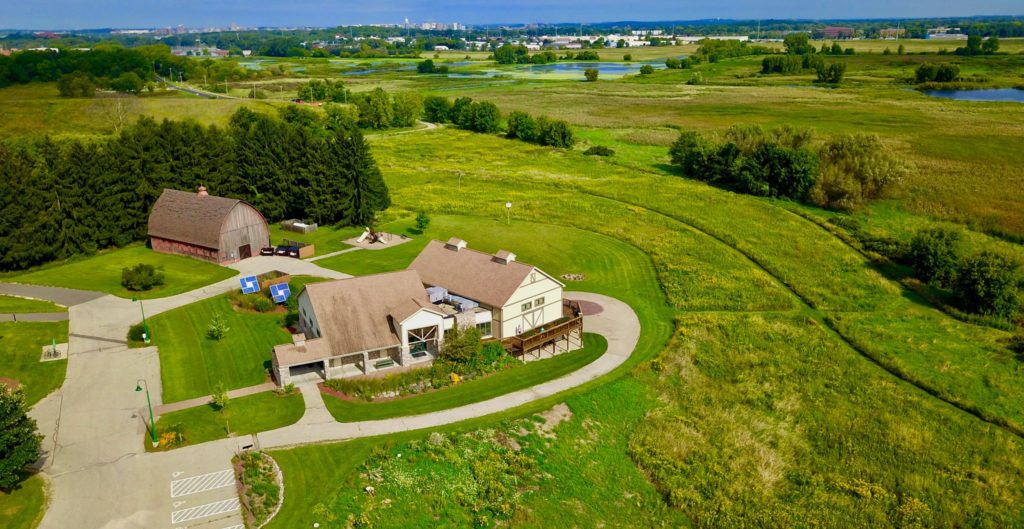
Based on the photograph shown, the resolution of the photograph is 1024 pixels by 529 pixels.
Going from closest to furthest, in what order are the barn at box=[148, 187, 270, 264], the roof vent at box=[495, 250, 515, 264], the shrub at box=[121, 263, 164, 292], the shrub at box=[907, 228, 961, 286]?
the roof vent at box=[495, 250, 515, 264] < the shrub at box=[121, 263, 164, 292] < the shrub at box=[907, 228, 961, 286] < the barn at box=[148, 187, 270, 264]

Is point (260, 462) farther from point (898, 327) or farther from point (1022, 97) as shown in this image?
point (1022, 97)

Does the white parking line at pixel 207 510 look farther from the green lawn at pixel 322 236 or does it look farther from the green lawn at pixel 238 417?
the green lawn at pixel 322 236

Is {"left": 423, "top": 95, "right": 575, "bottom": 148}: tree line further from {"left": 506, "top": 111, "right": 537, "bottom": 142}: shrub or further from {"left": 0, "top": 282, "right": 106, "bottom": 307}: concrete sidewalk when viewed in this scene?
{"left": 0, "top": 282, "right": 106, "bottom": 307}: concrete sidewalk

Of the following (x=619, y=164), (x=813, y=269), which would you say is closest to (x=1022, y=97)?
(x=619, y=164)

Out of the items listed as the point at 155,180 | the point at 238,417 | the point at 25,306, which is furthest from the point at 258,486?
the point at 155,180

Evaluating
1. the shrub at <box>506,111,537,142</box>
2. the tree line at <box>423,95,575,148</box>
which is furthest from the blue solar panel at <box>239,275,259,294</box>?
the shrub at <box>506,111,537,142</box>
